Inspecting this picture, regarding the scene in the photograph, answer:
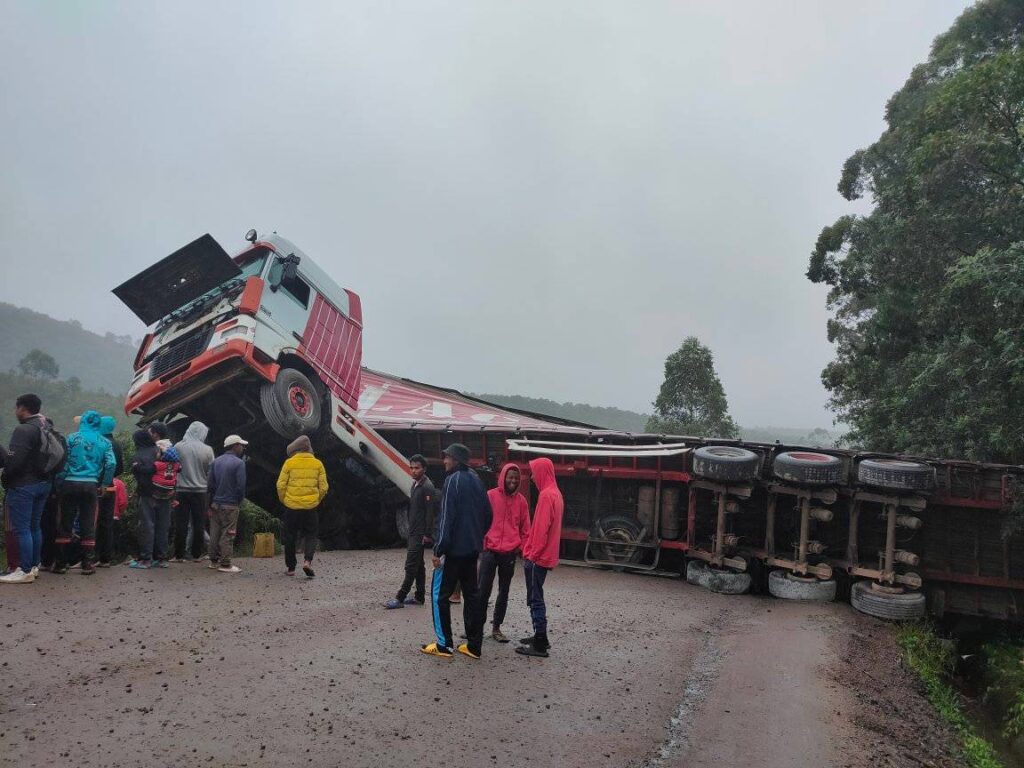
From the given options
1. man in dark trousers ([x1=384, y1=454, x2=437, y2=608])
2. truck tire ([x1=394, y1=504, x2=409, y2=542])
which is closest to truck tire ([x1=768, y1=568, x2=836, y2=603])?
man in dark trousers ([x1=384, y1=454, x2=437, y2=608])

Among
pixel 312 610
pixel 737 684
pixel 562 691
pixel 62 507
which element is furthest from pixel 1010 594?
pixel 62 507

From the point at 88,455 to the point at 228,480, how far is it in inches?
58.2

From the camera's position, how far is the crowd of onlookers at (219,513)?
213 inches

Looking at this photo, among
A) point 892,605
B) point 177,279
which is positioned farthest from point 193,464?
point 892,605

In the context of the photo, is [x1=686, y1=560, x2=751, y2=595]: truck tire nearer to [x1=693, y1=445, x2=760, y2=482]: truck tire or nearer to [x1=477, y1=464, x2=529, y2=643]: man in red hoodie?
[x1=693, y1=445, x2=760, y2=482]: truck tire

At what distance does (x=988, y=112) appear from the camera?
10.6 metres

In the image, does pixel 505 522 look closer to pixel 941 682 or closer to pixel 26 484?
pixel 26 484

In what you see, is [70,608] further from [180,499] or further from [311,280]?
[311,280]

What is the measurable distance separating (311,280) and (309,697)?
25.5ft

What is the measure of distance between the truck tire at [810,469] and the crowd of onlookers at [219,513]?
4558mm

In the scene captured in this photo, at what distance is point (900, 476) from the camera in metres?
8.50

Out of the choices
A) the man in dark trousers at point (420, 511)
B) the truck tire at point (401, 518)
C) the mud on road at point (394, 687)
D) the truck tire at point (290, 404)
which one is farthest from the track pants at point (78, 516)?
the truck tire at point (401, 518)

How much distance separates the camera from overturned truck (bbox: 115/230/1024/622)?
8.77m

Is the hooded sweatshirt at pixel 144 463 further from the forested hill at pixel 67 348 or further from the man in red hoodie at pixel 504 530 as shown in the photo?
the forested hill at pixel 67 348
